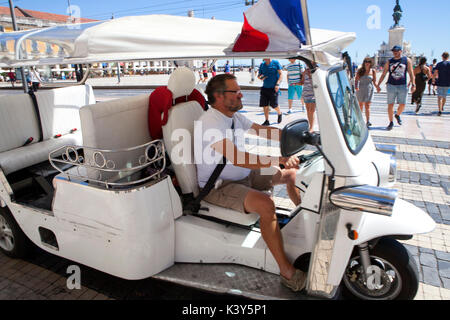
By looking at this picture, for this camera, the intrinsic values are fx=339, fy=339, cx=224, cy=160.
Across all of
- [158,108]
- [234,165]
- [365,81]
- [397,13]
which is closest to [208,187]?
[234,165]

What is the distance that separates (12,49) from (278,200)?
3.32 metres

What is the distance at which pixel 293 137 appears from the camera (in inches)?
78.0

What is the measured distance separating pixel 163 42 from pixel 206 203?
1.28 meters

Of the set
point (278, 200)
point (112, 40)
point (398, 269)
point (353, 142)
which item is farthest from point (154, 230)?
point (278, 200)

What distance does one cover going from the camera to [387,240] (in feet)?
7.79

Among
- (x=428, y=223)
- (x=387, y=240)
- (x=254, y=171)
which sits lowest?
(x=387, y=240)

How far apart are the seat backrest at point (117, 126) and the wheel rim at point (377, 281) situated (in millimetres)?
2115

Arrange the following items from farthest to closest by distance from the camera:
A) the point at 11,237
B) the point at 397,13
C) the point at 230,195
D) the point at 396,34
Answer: the point at 397,13, the point at 396,34, the point at 11,237, the point at 230,195

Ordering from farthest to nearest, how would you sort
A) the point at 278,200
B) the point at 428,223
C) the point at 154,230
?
1. the point at 278,200
2. the point at 154,230
3. the point at 428,223

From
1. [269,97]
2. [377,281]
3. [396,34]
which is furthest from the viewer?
[396,34]

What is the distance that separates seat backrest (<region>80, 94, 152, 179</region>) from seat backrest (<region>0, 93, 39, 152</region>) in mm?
1939

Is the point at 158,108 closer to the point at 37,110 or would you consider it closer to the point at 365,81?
the point at 37,110

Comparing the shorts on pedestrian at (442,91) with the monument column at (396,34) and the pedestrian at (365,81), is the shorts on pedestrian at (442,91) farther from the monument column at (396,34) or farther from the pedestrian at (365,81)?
the monument column at (396,34)
